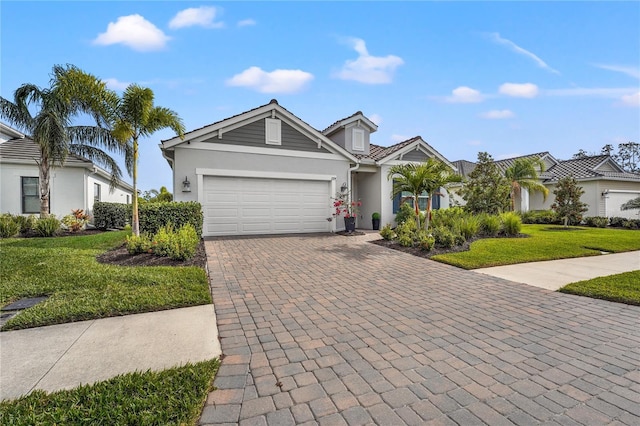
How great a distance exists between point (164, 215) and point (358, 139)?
10.1m

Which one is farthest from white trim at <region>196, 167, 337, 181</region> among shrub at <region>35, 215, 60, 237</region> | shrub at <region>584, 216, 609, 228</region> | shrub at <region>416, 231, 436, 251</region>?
shrub at <region>584, 216, 609, 228</region>

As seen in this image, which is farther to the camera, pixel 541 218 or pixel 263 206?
pixel 541 218

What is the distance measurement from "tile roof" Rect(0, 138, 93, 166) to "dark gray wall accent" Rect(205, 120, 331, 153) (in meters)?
8.23

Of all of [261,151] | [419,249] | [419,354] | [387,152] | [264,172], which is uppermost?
[387,152]

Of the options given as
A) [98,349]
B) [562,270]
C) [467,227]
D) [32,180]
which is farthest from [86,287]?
[32,180]

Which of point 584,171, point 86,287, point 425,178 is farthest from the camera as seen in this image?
point 584,171

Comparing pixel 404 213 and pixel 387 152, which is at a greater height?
pixel 387 152

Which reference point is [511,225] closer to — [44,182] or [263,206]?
[263,206]

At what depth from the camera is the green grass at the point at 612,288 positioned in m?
4.83

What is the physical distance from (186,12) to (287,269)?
736 cm

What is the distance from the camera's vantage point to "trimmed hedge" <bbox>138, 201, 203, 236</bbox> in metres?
8.76

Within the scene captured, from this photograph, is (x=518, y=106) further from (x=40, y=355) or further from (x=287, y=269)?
(x=40, y=355)

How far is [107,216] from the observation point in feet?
46.1

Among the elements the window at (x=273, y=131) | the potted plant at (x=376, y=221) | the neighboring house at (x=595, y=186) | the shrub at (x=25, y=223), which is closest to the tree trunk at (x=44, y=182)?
the shrub at (x=25, y=223)
